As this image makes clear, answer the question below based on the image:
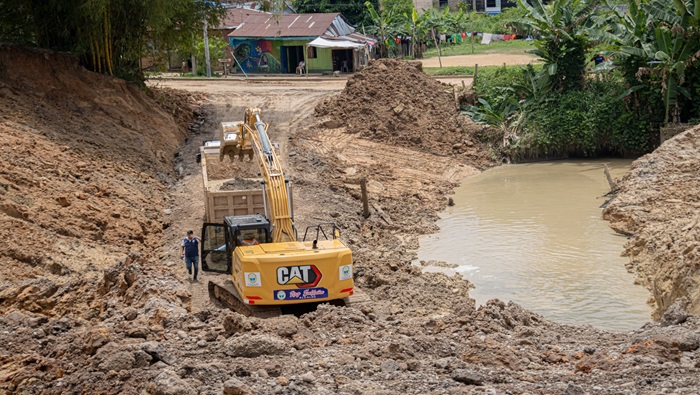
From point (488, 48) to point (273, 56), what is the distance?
576 inches

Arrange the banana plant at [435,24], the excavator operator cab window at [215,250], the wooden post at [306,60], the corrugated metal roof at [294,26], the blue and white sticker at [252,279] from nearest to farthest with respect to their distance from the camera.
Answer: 1. the blue and white sticker at [252,279]
2. the excavator operator cab window at [215,250]
3. the wooden post at [306,60]
4. the corrugated metal roof at [294,26]
5. the banana plant at [435,24]

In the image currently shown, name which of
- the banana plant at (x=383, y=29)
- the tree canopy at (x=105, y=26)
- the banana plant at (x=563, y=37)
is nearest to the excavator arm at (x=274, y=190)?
the tree canopy at (x=105, y=26)

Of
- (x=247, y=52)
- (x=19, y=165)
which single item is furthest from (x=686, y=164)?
(x=247, y=52)

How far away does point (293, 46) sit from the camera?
4722 cm

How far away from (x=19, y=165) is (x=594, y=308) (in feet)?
43.2

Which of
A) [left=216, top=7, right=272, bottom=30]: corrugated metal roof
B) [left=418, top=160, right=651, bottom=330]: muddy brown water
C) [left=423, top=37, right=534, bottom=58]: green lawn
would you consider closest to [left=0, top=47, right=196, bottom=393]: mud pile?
[left=418, top=160, right=651, bottom=330]: muddy brown water

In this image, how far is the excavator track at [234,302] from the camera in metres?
14.7

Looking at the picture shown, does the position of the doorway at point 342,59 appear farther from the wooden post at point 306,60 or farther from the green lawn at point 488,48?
the green lawn at point 488,48

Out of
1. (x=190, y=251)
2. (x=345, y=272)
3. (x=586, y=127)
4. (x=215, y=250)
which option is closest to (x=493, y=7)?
(x=586, y=127)

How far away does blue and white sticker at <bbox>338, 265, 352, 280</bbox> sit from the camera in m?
14.6

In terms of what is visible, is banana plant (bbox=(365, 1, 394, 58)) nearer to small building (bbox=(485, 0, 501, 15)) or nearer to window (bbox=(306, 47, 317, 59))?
window (bbox=(306, 47, 317, 59))

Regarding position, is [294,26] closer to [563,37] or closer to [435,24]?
[435,24]

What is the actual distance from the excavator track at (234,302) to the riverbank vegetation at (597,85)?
1884 cm

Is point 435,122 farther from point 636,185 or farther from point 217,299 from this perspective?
point 217,299
